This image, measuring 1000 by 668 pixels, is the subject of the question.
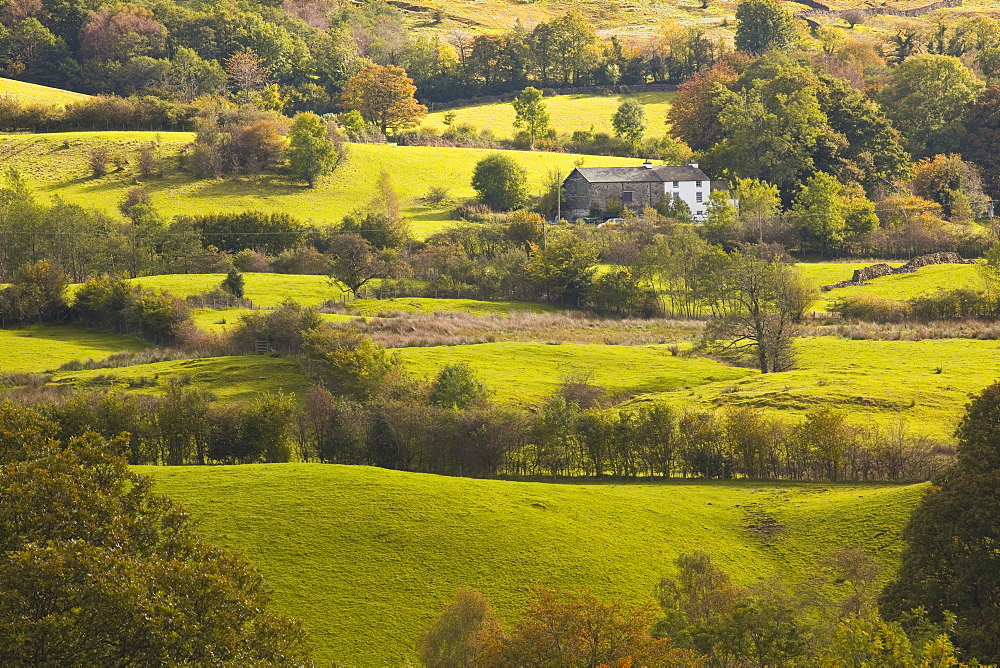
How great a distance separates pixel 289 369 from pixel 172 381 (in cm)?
662

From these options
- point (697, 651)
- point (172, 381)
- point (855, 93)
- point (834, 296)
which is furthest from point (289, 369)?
point (855, 93)

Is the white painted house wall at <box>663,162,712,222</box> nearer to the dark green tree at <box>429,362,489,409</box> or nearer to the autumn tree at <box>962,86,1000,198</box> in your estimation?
the autumn tree at <box>962,86,1000,198</box>

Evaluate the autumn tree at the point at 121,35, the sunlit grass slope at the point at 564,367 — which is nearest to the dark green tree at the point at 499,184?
the sunlit grass slope at the point at 564,367

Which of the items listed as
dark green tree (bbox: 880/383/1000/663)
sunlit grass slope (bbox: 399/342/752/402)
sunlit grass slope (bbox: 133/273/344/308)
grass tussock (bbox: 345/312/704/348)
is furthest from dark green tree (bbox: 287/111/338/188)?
dark green tree (bbox: 880/383/1000/663)

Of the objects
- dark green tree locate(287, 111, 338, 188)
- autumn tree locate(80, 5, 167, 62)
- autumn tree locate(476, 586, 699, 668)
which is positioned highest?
autumn tree locate(80, 5, 167, 62)

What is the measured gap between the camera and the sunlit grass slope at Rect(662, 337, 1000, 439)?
167ft

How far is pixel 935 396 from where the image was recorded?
5328 cm

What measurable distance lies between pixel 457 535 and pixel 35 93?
438ft

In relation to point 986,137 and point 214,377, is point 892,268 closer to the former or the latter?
point 986,137

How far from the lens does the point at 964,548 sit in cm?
2602

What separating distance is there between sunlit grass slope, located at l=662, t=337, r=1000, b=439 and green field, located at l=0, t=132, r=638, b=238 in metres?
51.2

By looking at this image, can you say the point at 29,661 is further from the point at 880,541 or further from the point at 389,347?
the point at 389,347

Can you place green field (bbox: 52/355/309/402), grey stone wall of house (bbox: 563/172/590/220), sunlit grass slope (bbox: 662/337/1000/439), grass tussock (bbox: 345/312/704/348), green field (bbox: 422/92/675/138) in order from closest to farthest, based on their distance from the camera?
sunlit grass slope (bbox: 662/337/1000/439) → green field (bbox: 52/355/309/402) → grass tussock (bbox: 345/312/704/348) → grey stone wall of house (bbox: 563/172/590/220) → green field (bbox: 422/92/675/138)

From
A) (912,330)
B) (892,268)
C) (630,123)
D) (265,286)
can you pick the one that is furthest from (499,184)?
(912,330)
